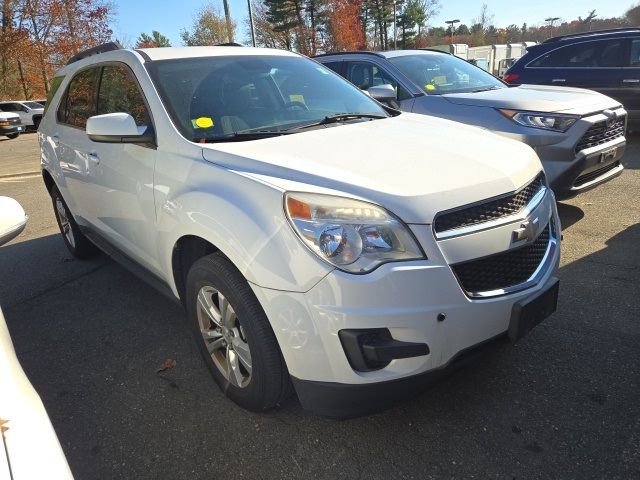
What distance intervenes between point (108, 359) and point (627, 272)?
3.59m

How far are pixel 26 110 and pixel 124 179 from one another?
A: 24868 mm

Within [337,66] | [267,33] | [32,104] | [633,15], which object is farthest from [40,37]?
[633,15]

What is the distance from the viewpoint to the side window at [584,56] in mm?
8062

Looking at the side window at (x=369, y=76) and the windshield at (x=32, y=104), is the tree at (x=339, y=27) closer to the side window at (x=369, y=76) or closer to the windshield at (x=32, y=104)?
the windshield at (x=32, y=104)

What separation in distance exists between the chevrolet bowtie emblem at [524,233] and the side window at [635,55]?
7.56 m

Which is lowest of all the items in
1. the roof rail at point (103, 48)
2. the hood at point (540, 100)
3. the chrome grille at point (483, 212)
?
the chrome grille at point (483, 212)

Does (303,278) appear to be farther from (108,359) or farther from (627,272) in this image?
(627,272)

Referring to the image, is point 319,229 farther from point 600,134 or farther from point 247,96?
point 600,134

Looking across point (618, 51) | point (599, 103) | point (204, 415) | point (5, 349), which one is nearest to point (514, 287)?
point (204, 415)

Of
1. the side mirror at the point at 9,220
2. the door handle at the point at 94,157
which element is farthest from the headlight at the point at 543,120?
the side mirror at the point at 9,220

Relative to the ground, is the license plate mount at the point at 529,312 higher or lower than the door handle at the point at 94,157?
lower

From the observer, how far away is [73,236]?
15.2 ft

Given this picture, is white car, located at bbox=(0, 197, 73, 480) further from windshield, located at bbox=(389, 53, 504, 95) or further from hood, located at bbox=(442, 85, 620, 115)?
windshield, located at bbox=(389, 53, 504, 95)

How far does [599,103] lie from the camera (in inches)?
184
